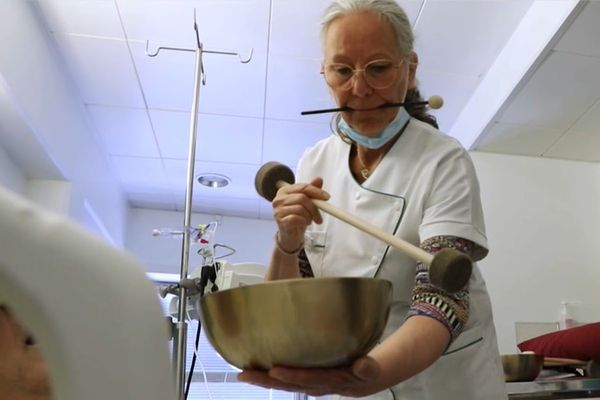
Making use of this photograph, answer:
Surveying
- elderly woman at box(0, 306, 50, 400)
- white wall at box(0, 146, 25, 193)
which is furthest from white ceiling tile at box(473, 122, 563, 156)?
elderly woman at box(0, 306, 50, 400)

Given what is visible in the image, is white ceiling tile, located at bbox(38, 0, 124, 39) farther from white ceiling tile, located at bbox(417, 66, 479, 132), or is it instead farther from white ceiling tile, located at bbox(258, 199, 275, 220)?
white ceiling tile, located at bbox(258, 199, 275, 220)

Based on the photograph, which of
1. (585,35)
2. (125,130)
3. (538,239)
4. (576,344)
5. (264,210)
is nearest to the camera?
(576,344)

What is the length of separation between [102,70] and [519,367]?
2.15 m

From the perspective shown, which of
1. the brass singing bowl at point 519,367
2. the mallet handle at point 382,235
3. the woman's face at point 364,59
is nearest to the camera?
the mallet handle at point 382,235

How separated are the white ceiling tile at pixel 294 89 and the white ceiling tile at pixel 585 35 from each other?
3.04ft

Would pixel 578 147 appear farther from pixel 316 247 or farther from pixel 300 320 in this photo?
pixel 300 320

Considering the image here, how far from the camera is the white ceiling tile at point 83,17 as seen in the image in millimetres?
2271

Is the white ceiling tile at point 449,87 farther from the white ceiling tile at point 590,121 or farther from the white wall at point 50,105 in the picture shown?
the white wall at point 50,105

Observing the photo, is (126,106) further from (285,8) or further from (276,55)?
(285,8)

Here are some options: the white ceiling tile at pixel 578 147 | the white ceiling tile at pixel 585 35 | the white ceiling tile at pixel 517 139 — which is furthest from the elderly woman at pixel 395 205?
the white ceiling tile at pixel 578 147

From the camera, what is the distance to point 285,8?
7.38 ft

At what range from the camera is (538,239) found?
107 inches

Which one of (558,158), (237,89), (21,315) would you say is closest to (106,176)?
(237,89)

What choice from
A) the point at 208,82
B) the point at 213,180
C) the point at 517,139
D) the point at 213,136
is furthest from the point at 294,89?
the point at 213,180
